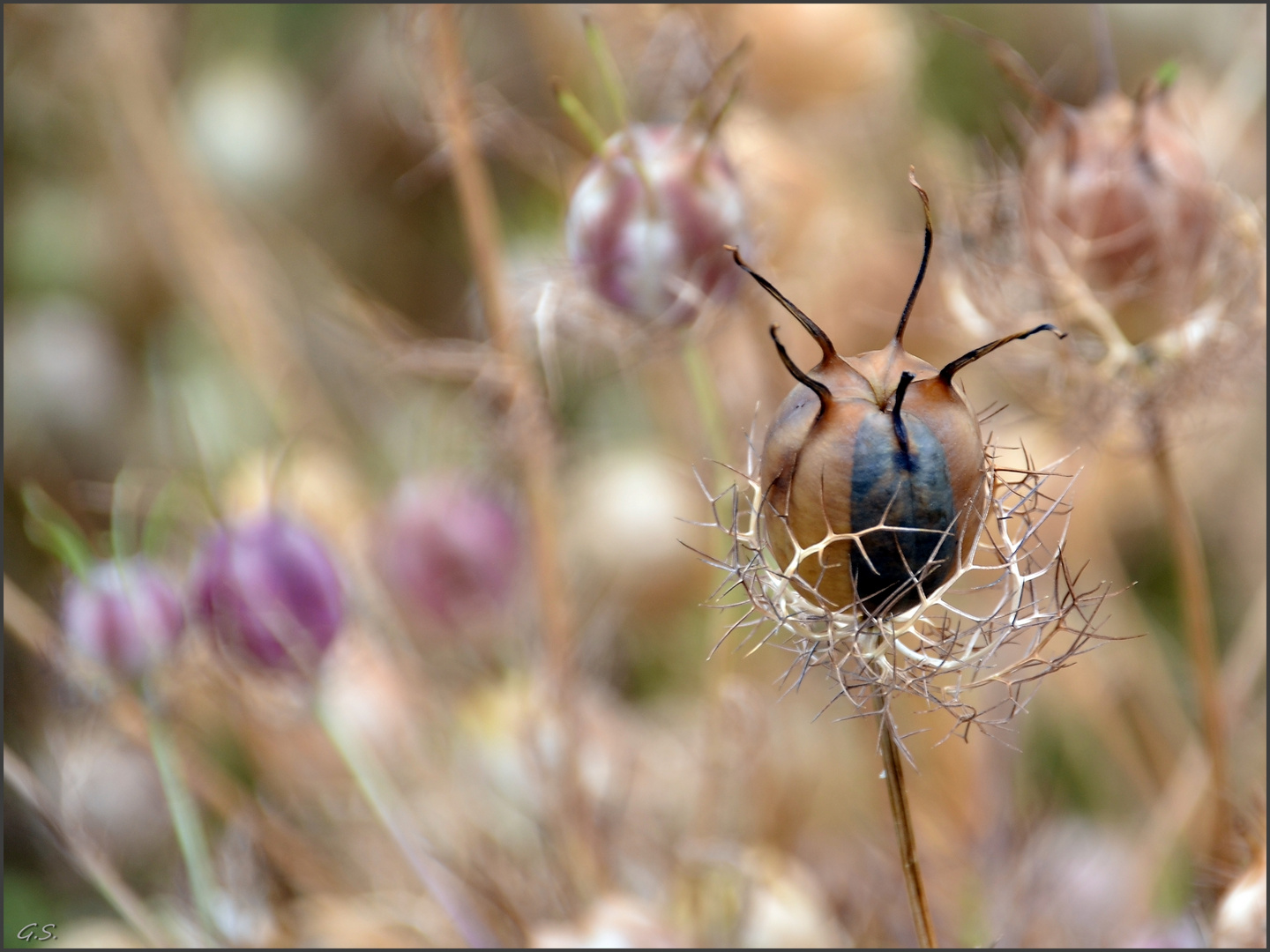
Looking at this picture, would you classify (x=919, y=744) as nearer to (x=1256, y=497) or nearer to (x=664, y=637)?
(x=664, y=637)

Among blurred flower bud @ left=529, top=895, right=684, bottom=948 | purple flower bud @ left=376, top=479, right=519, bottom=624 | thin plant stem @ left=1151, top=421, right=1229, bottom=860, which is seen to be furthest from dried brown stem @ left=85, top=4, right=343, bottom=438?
thin plant stem @ left=1151, top=421, right=1229, bottom=860

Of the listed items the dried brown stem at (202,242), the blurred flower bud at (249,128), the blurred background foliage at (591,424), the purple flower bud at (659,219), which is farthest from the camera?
the blurred flower bud at (249,128)

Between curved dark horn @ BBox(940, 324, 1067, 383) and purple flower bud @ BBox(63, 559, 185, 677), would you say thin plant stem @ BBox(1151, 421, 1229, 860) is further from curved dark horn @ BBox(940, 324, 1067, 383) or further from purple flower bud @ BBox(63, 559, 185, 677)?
purple flower bud @ BBox(63, 559, 185, 677)

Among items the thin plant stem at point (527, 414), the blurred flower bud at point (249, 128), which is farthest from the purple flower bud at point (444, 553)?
the blurred flower bud at point (249, 128)

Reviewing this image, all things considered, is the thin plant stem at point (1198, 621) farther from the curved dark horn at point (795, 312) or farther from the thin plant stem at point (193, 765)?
the thin plant stem at point (193, 765)

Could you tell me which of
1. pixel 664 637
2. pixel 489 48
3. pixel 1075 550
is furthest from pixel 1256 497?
pixel 489 48

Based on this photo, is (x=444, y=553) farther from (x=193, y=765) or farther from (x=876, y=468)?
(x=876, y=468)
